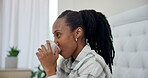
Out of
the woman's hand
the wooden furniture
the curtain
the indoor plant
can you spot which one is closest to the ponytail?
the woman's hand

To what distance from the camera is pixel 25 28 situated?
3.10 m

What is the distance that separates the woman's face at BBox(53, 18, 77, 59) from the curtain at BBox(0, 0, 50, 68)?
235cm

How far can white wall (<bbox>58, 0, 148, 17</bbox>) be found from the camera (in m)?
2.13

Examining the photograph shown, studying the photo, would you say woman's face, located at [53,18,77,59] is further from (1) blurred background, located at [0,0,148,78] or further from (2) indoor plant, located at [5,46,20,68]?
(2) indoor plant, located at [5,46,20,68]

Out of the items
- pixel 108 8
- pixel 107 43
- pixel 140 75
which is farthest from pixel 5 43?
pixel 107 43

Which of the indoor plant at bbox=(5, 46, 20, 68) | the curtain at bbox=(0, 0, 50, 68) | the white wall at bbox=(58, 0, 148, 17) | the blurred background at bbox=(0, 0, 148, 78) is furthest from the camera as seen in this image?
the curtain at bbox=(0, 0, 50, 68)

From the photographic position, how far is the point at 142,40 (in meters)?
1.42

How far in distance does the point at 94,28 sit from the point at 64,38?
131mm

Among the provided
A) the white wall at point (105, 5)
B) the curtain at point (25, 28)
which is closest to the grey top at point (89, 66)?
the white wall at point (105, 5)

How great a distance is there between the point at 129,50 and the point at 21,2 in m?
2.03

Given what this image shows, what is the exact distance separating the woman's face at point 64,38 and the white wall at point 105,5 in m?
1.45

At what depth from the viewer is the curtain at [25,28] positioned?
10.1 ft

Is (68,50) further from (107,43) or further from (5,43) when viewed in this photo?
(5,43)

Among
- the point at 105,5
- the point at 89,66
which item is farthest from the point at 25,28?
the point at 89,66
